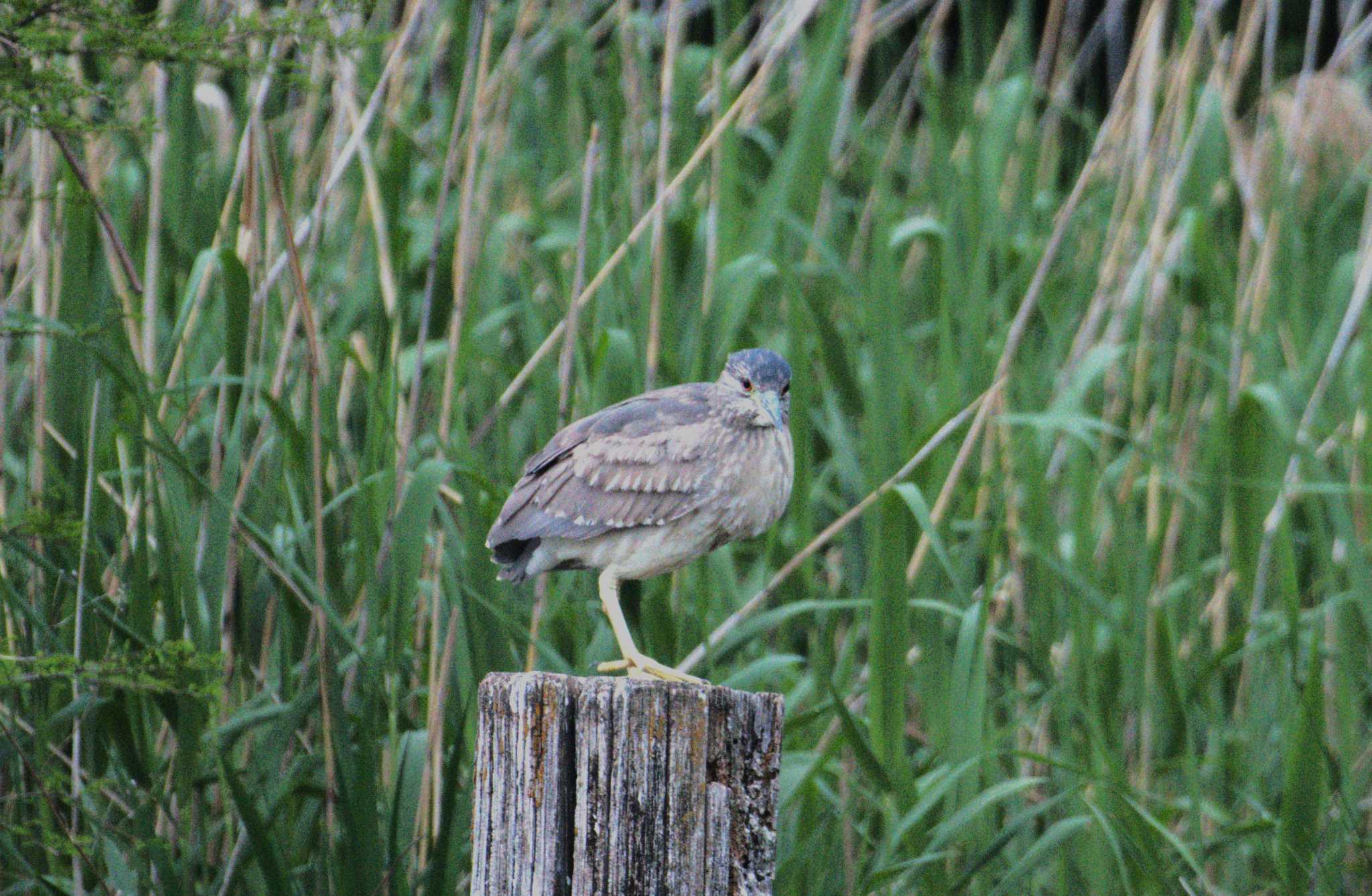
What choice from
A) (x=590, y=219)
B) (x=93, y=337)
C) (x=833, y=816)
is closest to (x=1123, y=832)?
(x=833, y=816)

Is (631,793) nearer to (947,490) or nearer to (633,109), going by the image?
(947,490)

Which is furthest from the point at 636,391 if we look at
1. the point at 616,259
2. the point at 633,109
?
the point at 633,109

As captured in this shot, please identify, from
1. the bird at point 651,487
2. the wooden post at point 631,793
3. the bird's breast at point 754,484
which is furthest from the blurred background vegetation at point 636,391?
the wooden post at point 631,793

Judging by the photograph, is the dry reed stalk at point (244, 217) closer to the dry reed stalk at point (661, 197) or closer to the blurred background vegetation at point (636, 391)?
the blurred background vegetation at point (636, 391)

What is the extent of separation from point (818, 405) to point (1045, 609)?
103 cm

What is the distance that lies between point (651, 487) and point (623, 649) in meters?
0.32

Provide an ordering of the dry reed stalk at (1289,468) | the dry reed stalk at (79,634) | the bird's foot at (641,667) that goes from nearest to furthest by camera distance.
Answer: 1. the bird's foot at (641,667)
2. the dry reed stalk at (79,634)
3. the dry reed stalk at (1289,468)

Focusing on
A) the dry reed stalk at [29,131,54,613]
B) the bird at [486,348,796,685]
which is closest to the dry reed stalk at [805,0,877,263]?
the bird at [486,348,796,685]

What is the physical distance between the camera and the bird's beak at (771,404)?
119 inches

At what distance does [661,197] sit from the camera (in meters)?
3.43

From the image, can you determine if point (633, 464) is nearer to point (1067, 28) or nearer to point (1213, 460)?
point (1213, 460)

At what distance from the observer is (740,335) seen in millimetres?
4332

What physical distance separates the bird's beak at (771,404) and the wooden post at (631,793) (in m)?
0.98

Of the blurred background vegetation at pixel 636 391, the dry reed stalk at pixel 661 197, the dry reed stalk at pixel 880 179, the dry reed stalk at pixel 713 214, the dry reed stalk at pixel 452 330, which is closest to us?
the blurred background vegetation at pixel 636 391
